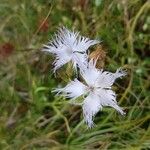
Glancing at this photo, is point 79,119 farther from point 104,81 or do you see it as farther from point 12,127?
point 104,81

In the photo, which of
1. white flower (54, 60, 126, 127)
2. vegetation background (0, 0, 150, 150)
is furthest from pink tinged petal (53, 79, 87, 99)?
vegetation background (0, 0, 150, 150)

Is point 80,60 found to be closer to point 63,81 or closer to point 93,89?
point 93,89

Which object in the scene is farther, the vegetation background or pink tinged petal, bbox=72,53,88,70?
the vegetation background

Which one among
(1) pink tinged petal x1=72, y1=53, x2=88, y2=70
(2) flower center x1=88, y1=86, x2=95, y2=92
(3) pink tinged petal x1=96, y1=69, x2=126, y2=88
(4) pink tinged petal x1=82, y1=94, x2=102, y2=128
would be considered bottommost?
(4) pink tinged petal x1=82, y1=94, x2=102, y2=128

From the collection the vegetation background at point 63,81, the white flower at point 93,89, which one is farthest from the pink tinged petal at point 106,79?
the vegetation background at point 63,81

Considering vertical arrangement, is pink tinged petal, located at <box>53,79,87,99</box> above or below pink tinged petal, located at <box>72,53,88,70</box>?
below

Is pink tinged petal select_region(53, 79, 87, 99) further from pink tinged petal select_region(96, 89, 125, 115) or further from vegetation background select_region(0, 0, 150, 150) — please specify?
vegetation background select_region(0, 0, 150, 150)

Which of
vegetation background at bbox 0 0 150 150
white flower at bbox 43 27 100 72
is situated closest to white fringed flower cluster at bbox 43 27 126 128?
white flower at bbox 43 27 100 72
